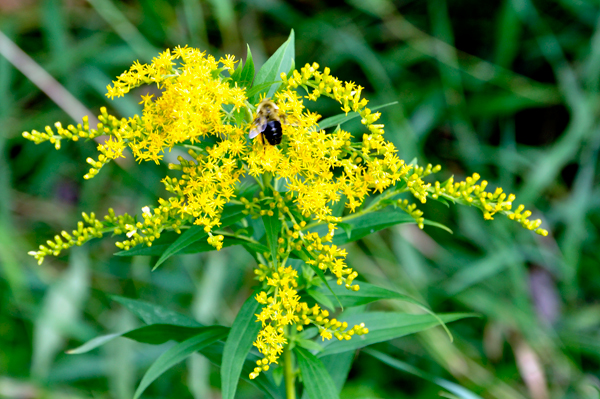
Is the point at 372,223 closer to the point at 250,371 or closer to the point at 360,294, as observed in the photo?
the point at 360,294

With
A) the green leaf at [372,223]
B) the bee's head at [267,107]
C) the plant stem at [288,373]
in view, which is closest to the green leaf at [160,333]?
the plant stem at [288,373]

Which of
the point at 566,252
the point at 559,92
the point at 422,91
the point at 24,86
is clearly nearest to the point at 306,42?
the point at 422,91

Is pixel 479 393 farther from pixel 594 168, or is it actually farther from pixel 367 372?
pixel 594 168

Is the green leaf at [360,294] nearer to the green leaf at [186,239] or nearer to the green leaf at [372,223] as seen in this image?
the green leaf at [372,223]

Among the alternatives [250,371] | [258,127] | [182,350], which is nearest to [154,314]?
[182,350]

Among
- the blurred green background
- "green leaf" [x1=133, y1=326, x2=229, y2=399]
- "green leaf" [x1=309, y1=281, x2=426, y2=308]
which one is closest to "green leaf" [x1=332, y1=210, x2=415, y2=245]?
"green leaf" [x1=309, y1=281, x2=426, y2=308]

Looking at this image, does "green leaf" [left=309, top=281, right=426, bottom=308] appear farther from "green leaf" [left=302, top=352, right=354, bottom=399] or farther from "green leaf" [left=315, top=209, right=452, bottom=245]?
"green leaf" [left=302, top=352, right=354, bottom=399]
